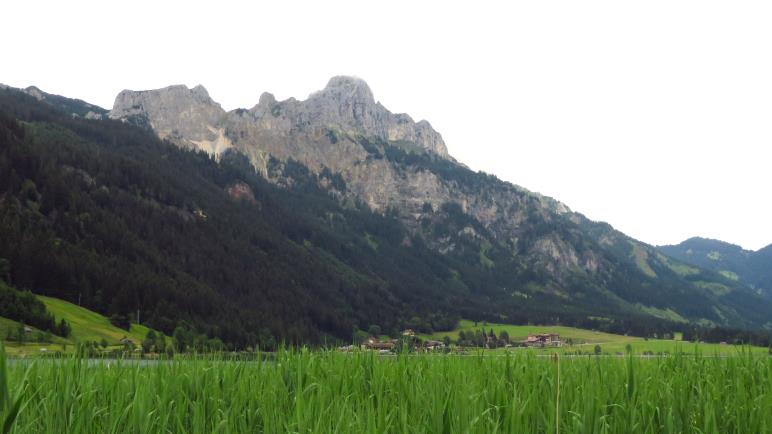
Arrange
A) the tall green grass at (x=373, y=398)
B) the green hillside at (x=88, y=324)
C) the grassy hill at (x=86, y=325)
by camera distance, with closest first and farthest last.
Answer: the tall green grass at (x=373, y=398)
the grassy hill at (x=86, y=325)
the green hillside at (x=88, y=324)

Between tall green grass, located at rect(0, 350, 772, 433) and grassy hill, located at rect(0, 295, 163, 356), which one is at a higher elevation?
tall green grass, located at rect(0, 350, 772, 433)

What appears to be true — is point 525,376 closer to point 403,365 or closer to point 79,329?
point 403,365

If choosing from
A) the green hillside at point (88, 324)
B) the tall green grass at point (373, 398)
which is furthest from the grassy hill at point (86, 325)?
the tall green grass at point (373, 398)

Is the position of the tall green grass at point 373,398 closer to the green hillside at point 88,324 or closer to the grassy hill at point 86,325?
the grassy hill at point 86,325

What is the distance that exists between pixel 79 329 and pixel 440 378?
185716 mm

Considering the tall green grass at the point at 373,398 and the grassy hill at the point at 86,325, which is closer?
the tall green grass at the point at 373,398

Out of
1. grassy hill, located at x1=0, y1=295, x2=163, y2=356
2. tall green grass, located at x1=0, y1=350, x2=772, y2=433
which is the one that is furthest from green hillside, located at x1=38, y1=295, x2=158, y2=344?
tall green grass, located at x1=0, y1=350, x2=772, y2=433

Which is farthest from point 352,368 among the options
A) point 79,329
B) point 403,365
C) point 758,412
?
point 79,329

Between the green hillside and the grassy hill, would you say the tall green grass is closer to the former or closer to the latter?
the grassy hill

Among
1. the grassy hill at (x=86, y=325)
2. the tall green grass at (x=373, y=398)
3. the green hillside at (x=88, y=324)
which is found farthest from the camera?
the green hillside at (x=88, y=324)

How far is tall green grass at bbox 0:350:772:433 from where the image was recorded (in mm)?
5641

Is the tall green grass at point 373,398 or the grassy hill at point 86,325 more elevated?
the tall green grass at point 373,398

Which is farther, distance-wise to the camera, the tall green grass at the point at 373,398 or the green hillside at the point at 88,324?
the green hillside at the point at 88,324

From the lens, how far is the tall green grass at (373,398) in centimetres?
564
